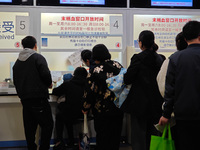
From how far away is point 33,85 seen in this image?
3172mm

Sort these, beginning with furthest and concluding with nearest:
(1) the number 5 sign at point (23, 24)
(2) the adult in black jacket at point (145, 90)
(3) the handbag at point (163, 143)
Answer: (1) the number 5 sign at point (23, 24) < (2) the adult in black jacket at point (145, 90) < (3) the handbag at point (163, 143)

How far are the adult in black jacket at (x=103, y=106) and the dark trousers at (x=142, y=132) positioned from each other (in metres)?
0.20

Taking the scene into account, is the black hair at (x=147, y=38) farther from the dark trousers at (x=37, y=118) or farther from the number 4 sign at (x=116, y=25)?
the number 4 sign at (x=116, y=25)

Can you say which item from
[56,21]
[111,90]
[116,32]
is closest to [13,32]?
[56,21]

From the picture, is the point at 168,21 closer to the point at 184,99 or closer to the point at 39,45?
the point at 39,45

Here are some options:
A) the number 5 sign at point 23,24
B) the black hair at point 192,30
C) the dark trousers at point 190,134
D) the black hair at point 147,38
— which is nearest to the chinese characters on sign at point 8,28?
the number 5 sign at point 23,24

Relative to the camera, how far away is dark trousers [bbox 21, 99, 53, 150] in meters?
3.22

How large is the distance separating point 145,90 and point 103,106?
1.52 feet

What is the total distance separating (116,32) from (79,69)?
1.00 m

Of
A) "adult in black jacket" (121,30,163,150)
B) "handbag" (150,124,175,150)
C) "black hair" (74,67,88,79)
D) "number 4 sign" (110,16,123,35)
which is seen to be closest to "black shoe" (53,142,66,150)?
"black hair" (74,67,88,79)

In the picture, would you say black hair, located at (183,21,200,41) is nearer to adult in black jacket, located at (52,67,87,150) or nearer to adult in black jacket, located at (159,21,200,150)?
adult in black jacket, located at (159,21,200,150)

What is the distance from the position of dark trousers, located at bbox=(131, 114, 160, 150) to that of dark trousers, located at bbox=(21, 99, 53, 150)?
1.09m

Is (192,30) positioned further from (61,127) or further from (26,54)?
(61,127)

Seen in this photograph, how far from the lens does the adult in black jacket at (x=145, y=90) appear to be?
2.70 meters
